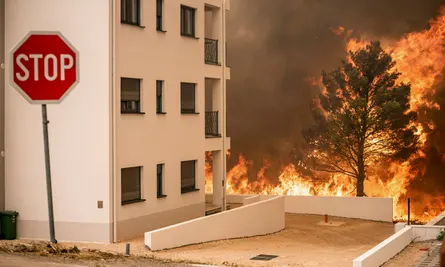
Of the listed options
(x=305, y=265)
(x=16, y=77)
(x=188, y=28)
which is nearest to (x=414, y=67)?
(x=188, y=28)

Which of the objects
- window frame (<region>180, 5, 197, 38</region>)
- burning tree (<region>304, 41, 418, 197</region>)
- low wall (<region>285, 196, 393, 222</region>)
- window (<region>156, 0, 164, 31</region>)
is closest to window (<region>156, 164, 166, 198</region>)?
window (<region>156, 0, 164, 31</region>)

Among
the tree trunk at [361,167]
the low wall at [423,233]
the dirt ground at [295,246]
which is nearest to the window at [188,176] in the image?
the dirt ground at [295,246]

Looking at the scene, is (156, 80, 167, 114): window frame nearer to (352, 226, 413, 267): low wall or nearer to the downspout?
the downspout

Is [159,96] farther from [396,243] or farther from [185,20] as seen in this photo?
[396,243]

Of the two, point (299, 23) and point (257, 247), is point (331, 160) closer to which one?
point (299, 23)

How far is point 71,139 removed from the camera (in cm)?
2856

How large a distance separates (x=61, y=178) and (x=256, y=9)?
1643 inches

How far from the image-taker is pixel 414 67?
6119 cm

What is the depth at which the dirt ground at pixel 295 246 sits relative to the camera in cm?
2478

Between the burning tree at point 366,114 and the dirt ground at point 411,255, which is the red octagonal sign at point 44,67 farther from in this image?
the burning tree at point 366,114

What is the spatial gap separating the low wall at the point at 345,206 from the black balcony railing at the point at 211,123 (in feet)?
27.5

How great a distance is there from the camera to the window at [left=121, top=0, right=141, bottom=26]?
29.5m

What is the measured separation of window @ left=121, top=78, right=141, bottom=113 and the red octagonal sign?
14970 mm

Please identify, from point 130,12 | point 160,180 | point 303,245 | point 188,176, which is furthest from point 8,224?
point 303,245
